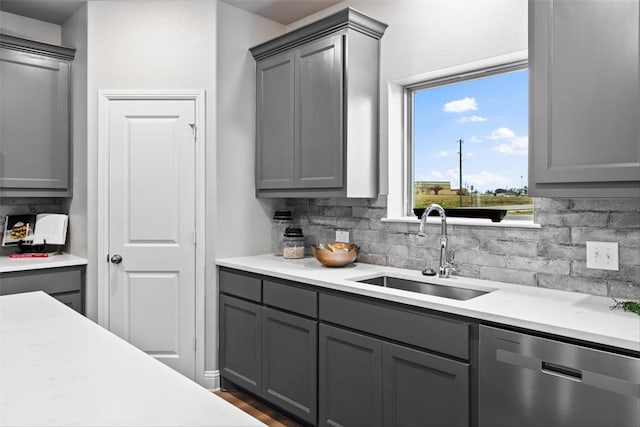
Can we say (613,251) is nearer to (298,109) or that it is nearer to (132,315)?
(298,109)

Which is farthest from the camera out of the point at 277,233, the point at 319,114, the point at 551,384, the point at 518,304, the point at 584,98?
the point at 277,233

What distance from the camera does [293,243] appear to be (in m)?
3.39

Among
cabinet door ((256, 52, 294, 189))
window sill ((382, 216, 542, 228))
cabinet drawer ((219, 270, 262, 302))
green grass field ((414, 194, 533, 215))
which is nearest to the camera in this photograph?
window sill ((382, 216, 542, 228))

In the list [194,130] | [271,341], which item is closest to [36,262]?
[194,130]

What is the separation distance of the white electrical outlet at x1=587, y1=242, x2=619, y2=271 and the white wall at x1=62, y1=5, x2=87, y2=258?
Result: 3143 mm

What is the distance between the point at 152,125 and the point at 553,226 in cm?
258

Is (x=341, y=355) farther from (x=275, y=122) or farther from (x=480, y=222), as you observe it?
(x=275, y=122)

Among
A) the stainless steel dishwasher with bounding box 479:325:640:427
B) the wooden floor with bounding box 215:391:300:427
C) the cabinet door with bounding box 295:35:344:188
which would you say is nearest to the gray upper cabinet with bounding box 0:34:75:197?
the cabinet door with bounding box 295:35:344:188

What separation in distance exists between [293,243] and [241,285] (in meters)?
0.52

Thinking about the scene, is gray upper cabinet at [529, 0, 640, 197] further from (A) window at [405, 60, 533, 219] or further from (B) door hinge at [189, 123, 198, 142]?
(B) door hinge at [189, 123, 198, 142]

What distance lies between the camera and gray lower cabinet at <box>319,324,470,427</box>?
1.93m

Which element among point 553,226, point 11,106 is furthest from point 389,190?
point 11,106

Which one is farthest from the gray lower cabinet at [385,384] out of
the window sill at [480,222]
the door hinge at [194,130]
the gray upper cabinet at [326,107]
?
the door hinge at [194,130]

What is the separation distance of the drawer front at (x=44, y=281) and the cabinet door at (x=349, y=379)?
188cm
